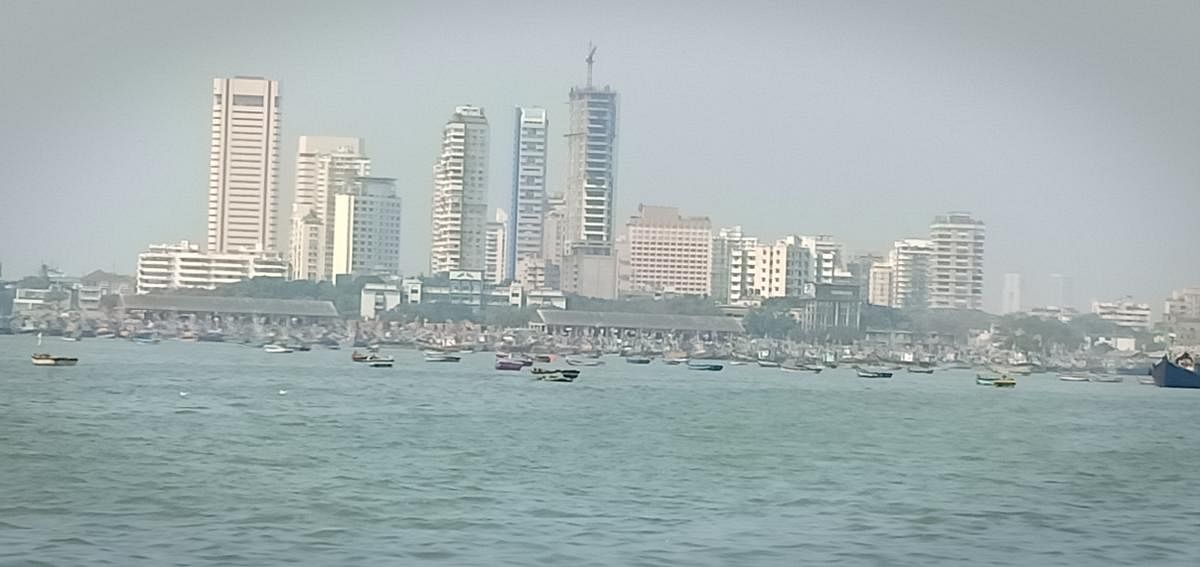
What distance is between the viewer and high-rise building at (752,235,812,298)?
71.7 m

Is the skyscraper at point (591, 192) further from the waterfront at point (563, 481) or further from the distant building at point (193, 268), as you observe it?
the waterfront at point (563, 481)

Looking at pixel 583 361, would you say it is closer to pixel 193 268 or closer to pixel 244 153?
pixel 193 268

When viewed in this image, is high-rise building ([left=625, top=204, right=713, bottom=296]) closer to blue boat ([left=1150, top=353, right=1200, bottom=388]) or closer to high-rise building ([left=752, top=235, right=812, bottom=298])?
high-rise building ([left=752, top=235, right=812, bottom=298])

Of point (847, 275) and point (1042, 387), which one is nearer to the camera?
point (1042, 387)

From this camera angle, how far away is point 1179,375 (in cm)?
4428

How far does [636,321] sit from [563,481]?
52872 mm

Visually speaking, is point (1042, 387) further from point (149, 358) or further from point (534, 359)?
point (149, 358)

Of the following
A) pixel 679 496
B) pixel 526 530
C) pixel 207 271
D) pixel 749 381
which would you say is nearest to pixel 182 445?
pixel 679 496

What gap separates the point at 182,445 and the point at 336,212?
66156 mm

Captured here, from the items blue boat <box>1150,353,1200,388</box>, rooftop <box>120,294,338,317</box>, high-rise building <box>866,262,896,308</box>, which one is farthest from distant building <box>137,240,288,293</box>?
blue boat <box>1150,353,1200,388</box>

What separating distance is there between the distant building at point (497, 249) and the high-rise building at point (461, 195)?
7.61 ft

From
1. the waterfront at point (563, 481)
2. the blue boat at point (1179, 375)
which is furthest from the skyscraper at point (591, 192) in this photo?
the waterfront at point (563, 481)

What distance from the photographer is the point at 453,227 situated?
79250 mm

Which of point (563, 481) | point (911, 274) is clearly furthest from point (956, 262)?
point (563, 481)
